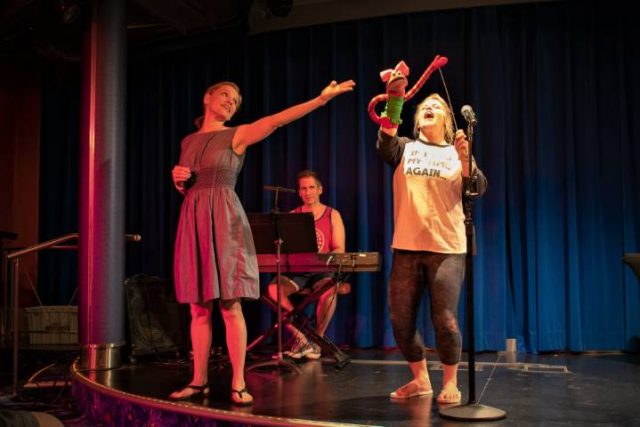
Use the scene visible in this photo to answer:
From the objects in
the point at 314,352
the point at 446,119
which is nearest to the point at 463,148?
the point at 446,119

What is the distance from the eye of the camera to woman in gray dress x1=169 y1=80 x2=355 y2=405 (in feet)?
10.4

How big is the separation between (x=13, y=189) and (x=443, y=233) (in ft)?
17.0

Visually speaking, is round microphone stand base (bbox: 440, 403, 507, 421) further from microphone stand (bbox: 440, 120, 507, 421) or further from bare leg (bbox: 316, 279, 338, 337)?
bare leg (bbox: 316, 279, 338, 337)

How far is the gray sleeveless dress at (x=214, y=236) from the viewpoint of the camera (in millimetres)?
3170

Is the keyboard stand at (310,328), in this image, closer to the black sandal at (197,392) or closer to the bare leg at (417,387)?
the bare leg at (417,387)

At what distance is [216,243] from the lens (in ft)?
10.5

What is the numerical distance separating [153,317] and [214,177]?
2330 mm

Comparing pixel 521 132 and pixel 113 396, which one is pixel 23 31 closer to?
pixel 113 396

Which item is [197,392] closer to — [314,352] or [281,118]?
[281,118]

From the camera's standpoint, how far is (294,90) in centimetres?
632

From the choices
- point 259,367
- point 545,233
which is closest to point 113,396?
point 259,367

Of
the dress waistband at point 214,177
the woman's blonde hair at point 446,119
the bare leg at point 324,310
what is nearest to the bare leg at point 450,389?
the woman's blonde hair at point 446,119

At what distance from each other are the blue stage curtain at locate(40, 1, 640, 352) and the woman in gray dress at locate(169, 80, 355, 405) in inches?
105

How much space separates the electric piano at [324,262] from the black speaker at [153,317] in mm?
1131
